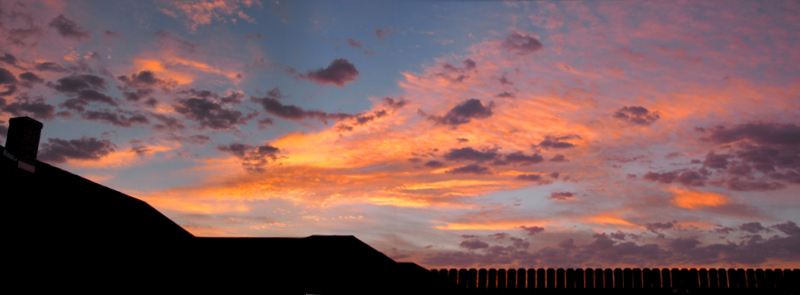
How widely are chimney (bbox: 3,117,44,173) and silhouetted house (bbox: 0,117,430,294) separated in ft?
0.08

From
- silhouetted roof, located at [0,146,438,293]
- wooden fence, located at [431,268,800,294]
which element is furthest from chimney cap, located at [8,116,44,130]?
wooden fence, located at [431,268,800,294]

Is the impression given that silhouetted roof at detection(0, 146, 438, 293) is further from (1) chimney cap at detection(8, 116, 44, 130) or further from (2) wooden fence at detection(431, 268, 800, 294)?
(2) wooden fence at detection(431, 268, 800, 294)

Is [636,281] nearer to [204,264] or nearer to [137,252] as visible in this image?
[204,264]

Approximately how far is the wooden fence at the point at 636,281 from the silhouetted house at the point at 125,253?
2360 mm

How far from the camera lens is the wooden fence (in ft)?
41.8

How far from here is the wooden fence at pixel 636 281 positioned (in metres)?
12.7

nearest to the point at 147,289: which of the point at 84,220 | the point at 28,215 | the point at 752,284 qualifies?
the point at 84,220

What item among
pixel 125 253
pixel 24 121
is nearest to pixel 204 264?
pixel 125 253

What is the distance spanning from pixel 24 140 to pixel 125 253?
3.54 metres

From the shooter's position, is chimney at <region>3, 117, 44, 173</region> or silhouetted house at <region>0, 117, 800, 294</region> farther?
chimney at <region>3, 117, 44, 173</region>

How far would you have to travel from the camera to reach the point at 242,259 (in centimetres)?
1323

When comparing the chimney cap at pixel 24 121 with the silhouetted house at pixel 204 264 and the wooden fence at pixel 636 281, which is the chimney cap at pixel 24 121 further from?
the wooden fence at pixel 636 281

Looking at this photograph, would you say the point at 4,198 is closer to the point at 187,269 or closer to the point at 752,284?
the point at 187,269

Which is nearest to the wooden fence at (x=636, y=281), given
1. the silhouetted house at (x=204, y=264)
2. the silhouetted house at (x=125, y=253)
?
the silhouetted house at (x=204, y=264)
